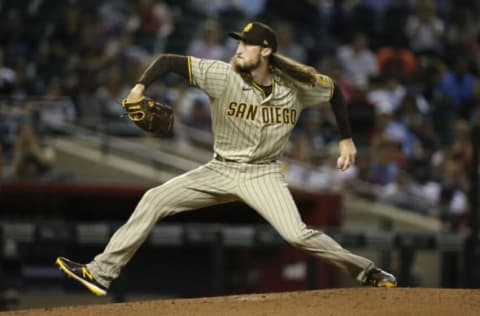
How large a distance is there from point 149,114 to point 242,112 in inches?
21.4

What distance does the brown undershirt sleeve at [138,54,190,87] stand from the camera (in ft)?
22.6

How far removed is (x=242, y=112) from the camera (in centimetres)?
710

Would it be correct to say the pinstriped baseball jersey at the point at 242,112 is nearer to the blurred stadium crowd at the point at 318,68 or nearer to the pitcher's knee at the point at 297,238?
the pitcher's knee at the point at 297,238

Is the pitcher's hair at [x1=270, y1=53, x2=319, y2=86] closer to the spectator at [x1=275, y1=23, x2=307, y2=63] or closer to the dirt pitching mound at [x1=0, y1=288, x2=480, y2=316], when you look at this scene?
the dirt pitching mound at [x1=0, y1=288, x2=480, y2=316]

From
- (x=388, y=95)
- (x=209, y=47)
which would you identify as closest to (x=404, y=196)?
(x=388, y=95)

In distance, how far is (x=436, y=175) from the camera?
13.5 metres

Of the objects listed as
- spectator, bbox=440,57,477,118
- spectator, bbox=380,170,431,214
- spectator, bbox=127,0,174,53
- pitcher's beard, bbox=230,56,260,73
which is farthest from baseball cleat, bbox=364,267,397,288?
spectator, bbox=127,0,174,53

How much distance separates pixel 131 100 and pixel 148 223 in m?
0.73

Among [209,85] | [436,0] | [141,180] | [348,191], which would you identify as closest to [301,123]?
[348,191]

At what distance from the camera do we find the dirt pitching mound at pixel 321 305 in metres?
6.88

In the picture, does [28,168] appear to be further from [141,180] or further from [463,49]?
[463,49]

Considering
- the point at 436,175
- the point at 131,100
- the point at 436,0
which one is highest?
the point at 436,0

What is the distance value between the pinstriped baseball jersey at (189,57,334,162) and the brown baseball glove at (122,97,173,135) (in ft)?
0.82

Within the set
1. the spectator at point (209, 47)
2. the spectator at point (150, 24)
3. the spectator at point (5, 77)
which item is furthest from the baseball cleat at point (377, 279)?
the spectator at point (150, 24)
